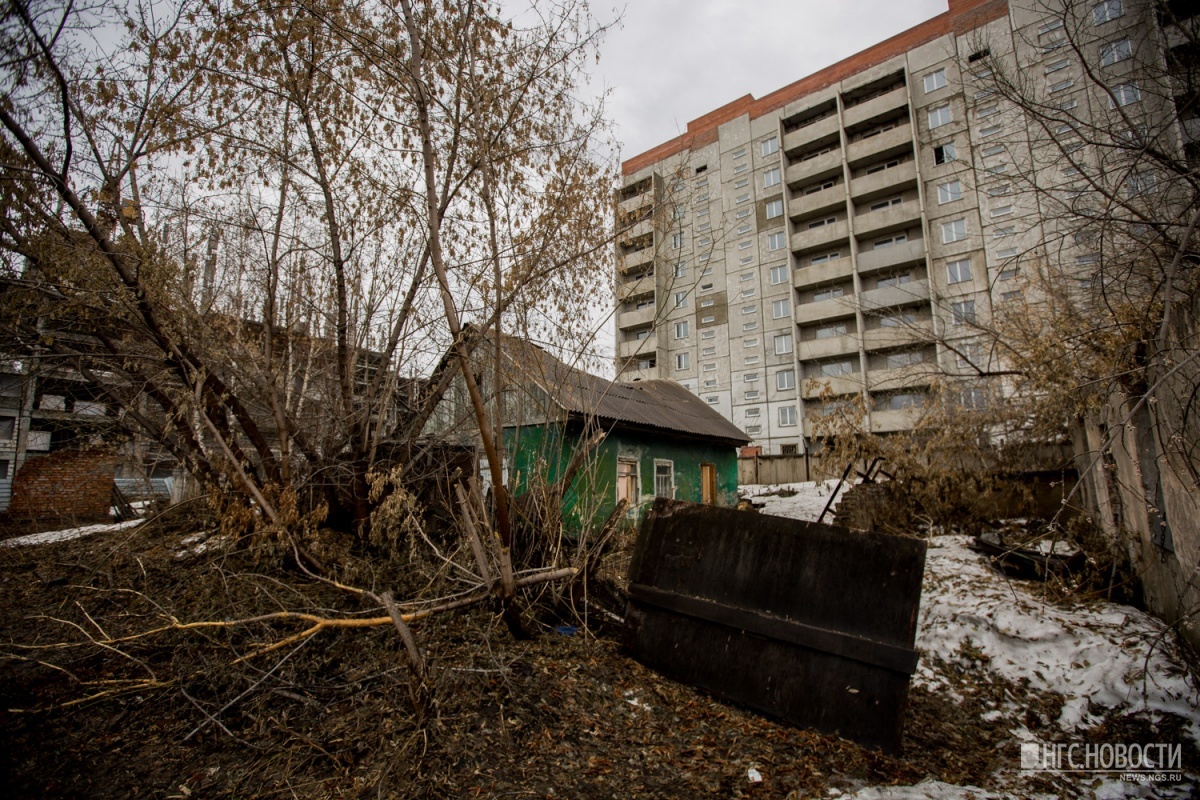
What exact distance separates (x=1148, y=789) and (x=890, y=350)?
25.7 meters

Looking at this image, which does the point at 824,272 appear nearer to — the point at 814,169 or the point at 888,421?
the point at 814,169

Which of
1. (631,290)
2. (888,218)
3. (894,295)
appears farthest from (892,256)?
(631,290)

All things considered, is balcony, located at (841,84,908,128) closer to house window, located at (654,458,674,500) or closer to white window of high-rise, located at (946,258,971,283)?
white window of high-rise, located at (946,258,971,283)

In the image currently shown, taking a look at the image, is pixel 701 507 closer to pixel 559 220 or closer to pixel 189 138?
pixel 559 220

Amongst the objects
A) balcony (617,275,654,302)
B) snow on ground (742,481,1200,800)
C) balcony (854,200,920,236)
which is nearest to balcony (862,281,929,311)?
balcony (854,200,920,236)

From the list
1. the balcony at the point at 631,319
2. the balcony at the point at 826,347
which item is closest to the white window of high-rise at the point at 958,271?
the balcony at the point at 826,347

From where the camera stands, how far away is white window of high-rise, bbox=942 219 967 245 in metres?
26.0

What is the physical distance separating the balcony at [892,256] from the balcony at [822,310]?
175cm

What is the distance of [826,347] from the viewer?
93.7 feet

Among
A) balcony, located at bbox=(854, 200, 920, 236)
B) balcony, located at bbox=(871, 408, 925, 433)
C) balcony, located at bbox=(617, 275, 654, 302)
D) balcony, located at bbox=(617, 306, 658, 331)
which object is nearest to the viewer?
balcony, located at bbox=(617, 275, 654, 302)

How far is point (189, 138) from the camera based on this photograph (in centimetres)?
612

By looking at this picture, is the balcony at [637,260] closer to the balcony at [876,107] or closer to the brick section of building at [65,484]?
the brick section of building at [65,484]

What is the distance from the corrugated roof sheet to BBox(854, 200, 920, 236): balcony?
54.2 feet

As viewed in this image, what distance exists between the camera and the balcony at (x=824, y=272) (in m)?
28.5
